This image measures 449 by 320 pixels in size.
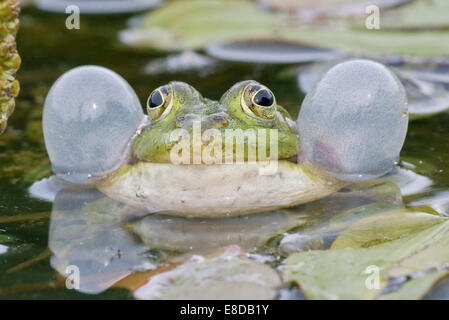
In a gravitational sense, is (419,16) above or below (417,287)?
above

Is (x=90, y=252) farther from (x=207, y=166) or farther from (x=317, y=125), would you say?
(x=317, y=125)

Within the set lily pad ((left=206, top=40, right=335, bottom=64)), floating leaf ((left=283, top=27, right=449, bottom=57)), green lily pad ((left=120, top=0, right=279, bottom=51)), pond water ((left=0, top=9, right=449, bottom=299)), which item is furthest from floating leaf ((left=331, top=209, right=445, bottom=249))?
green lily pad ((left=120, top=0, right=279, bottom=51))

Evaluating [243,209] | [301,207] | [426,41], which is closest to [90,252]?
[243,209]
